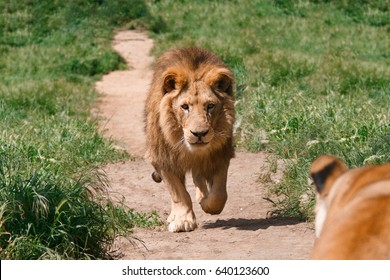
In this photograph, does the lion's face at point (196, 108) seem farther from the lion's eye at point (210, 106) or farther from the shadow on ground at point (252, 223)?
the shadow on ground at point (252, 223)

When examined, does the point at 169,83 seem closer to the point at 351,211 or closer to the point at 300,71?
the point at 351,211

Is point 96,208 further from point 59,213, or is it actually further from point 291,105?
point 291,105

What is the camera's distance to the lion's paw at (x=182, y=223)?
25.6 ft

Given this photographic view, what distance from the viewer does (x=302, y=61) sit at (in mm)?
14273

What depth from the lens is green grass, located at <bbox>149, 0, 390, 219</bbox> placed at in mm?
8812

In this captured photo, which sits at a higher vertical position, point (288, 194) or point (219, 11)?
point (288, 194)

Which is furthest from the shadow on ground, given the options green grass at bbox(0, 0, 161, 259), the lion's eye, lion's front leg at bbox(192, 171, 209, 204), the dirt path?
the lion's eye

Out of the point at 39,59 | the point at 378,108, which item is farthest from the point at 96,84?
the point at 378,108

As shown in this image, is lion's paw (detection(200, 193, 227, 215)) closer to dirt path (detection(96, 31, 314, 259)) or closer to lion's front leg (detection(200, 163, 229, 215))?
lion's front leg (detection(200, 163, 229, 215))

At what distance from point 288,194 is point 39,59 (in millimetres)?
8749

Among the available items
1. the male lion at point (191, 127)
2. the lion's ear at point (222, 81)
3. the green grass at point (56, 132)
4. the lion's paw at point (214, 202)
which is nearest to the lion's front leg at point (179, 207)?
the male lion at point (191, 127)

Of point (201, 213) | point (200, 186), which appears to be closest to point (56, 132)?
point (201, 213)

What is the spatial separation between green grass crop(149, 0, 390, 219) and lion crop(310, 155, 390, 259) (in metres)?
4.58

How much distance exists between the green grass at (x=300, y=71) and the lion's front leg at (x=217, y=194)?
0.58 metres
